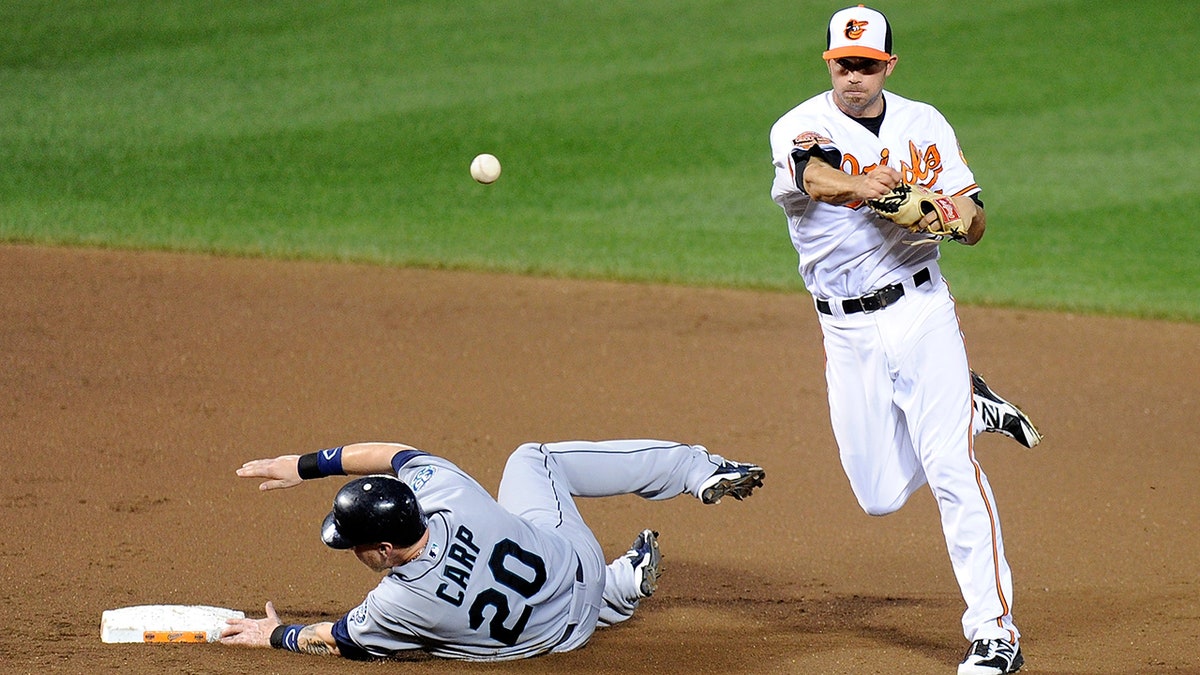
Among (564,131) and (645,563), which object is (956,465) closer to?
(645,563)

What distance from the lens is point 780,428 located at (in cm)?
738

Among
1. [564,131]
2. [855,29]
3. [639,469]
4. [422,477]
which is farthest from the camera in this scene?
[564,131]

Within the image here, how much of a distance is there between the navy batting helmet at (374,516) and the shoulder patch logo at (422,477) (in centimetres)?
40

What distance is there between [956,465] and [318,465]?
208 centimetres

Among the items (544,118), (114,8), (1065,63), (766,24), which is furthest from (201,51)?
(1065,63)

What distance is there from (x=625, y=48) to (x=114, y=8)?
241 inches

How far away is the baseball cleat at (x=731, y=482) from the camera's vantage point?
4941 mm

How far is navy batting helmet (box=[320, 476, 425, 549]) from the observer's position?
4160 mm

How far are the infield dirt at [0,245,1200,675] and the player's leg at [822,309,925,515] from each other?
56cm

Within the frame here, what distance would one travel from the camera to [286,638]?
452 cm

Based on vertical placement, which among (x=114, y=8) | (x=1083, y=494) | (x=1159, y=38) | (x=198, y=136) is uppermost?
(x=114, y=8)

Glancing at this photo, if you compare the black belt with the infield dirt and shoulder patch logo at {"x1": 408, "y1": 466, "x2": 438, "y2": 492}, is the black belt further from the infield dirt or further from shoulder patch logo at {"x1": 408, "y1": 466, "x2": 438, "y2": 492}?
shoulder patch logo at {"x1": 408, "y1": 466, "x2": 438, "y2": 492}

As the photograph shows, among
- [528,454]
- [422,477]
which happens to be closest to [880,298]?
[528,454]

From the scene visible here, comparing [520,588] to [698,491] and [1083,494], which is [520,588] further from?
[1083,494]
